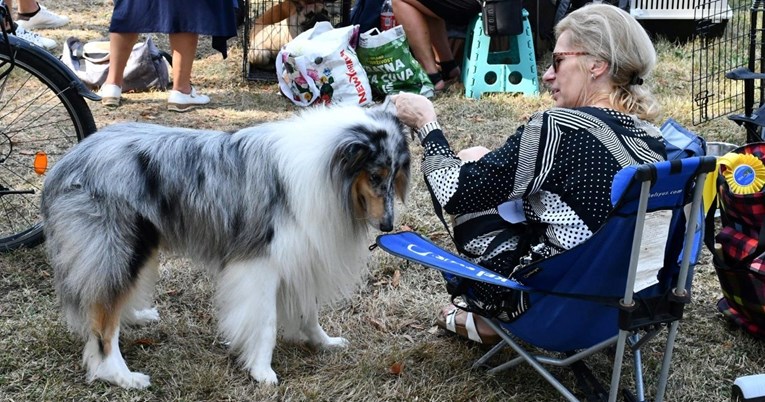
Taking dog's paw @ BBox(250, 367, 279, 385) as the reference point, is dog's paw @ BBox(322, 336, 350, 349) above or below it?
below

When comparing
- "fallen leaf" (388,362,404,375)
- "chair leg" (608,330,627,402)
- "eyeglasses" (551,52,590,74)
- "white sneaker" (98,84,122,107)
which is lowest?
"fallen leaf" (388,362,404,375)

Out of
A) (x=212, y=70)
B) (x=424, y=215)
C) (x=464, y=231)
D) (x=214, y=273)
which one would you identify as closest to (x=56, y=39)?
(x=212, y=70)

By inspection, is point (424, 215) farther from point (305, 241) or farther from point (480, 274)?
point (480, 274)

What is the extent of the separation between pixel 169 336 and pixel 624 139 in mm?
1715

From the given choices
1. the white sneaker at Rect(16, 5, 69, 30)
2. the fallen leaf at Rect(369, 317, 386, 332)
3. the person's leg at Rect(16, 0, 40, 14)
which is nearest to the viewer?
the fallen leaf at Rect(369, 317, 386, 332)

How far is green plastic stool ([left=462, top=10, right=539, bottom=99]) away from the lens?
5.87 m

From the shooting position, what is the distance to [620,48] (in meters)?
2.28

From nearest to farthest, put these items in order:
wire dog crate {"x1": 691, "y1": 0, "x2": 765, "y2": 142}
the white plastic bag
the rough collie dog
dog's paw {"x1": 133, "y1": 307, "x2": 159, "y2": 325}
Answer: the rough collie dog
dog's paw {"x1": 133, "y1": 307, "x2": 159, "y2": 325}
wire dog crate {"x1": 691, "y1": 0, "x2": 765, "y2": 142}
the white plastic bag

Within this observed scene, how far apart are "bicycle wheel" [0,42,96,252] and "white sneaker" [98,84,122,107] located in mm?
954

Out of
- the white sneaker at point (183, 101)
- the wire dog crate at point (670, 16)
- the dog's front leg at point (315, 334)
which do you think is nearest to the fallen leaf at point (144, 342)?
the dog's front leg at point (315, 334)

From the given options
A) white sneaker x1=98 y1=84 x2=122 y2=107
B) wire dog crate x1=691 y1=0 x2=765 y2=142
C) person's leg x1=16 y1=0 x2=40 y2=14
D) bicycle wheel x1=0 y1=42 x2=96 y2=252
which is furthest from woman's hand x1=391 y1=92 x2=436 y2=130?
person's leg x1=16 y1=0 x2=40 y2=14

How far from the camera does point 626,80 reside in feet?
7.68

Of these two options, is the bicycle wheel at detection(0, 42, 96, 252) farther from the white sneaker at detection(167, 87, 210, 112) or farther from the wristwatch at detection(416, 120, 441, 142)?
the wristwatch at detection(416, 120, 441, 142)

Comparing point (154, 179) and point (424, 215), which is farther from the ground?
point (154, 179)
